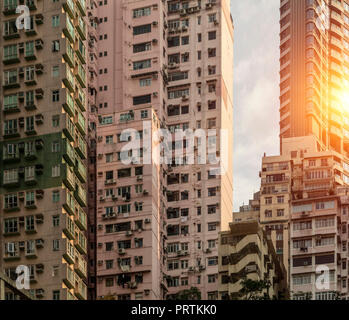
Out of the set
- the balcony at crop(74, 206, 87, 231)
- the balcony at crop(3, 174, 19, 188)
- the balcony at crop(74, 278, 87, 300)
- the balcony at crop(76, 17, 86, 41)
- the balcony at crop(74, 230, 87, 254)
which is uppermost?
the balcony at crop(76, 17, 86, 41)

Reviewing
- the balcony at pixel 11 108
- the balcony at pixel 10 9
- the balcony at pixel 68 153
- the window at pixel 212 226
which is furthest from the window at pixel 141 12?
the balcony at pixel 68 153

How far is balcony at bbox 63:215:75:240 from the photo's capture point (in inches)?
3649

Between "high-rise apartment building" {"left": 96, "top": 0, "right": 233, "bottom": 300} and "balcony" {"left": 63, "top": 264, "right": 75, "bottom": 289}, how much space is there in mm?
23245

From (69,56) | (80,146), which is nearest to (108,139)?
(80,146)

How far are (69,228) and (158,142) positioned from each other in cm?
3303

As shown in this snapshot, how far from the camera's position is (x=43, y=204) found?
310 ft

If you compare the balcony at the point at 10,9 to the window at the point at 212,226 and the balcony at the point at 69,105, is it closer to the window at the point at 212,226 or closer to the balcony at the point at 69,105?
the balcony at the point at 69,105

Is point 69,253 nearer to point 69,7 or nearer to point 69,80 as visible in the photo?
point 69,80

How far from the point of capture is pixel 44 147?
318 ft

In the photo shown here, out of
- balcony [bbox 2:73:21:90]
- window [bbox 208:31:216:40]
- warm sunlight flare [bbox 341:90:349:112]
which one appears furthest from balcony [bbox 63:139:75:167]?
warm sunlight flare [bbox 341:90:349:112]

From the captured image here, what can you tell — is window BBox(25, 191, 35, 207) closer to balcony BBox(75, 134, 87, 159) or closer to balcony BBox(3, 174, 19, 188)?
balcony BBox(3, 174, 19, 188)

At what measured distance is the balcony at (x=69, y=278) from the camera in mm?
90619

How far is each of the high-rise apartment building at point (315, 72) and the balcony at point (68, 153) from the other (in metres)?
78.2
